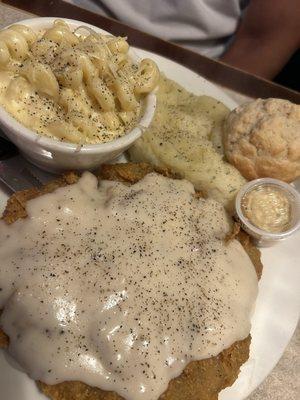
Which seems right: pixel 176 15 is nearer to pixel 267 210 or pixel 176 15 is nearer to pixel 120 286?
pixel 267 210

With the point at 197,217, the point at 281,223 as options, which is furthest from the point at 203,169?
the point at 281,223

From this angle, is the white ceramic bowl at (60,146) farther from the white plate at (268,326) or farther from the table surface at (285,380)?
the table surface at (285,380)

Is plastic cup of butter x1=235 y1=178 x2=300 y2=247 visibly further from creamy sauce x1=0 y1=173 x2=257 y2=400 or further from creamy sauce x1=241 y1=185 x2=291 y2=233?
creamy sauce x1=0 y1=173 x2=257 y2=400

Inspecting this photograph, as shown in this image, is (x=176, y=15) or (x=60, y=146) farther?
(x=176, y=15)

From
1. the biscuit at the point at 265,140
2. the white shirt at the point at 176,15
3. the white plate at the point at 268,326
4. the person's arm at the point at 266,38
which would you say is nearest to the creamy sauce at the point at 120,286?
the white plate at the point at 268,326

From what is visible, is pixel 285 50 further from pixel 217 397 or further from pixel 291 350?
pixel 217 397

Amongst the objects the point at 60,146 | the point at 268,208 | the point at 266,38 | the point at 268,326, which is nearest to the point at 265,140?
the point at 268,208
